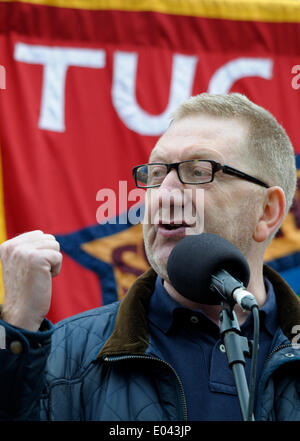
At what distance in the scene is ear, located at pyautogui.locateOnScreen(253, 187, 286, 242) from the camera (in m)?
2.24

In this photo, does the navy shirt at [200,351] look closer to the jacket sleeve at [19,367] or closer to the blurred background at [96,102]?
the jacket sleeve at [19,367]

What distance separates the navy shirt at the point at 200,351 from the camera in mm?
1838

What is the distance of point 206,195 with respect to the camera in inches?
83.4

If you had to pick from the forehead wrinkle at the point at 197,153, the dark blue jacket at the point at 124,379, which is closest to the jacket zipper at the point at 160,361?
the dark blue jacket at the point at 124,379

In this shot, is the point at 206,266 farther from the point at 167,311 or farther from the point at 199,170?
the point at 199,170

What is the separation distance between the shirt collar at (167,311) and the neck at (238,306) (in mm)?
21

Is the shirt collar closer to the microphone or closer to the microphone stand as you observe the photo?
the microphone

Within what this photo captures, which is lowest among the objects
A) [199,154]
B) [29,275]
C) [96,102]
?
[29,275]

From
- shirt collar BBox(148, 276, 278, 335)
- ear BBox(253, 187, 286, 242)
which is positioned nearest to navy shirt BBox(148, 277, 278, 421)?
shirt collar BBox(148, 276, 278, 335)

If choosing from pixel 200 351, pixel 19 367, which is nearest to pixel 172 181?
pixel 200 351

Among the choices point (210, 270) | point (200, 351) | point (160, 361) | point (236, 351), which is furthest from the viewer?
point (200, 351)

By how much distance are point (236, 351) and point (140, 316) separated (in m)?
0.77

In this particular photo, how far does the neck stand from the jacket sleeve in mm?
652

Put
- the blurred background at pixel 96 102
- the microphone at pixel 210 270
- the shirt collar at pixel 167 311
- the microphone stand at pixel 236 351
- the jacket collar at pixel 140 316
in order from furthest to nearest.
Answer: the blurred background at pixel 96 102
the shirt collar at pixel 167 311
the jacket collar at pixel 140 316
the microphone at pixel 210 270
the microphone stand at pixel 236 351
